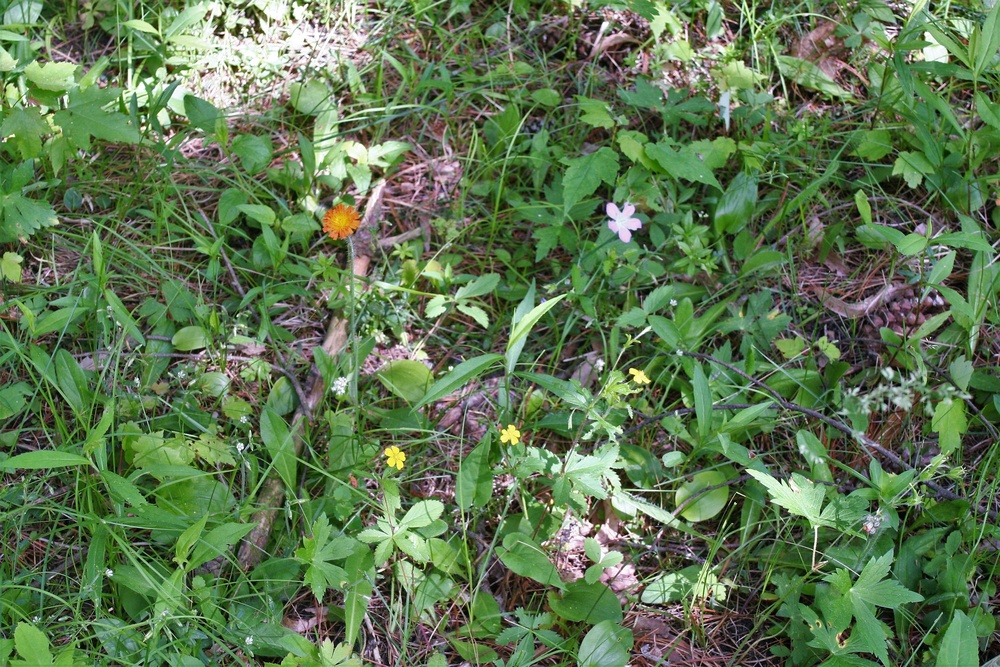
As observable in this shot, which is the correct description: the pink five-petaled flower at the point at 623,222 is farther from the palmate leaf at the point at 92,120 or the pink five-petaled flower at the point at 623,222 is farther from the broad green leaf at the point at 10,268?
the broad green leaf at the point at 10,268

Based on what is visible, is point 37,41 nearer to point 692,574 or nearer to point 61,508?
point 61,508

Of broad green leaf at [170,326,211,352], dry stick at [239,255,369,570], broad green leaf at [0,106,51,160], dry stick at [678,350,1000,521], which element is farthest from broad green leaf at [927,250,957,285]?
broad green leaf at [0,106,51,160]

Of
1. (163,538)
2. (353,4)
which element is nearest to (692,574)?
(163,538)

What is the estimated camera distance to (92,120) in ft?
7.34

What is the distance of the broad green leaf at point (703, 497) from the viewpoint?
6.37ft

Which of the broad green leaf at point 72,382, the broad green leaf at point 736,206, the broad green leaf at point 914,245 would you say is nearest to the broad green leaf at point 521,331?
the broad green leaf at point 736,206

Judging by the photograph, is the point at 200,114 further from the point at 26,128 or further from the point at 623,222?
the point at 623,222

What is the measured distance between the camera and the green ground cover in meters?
1.77

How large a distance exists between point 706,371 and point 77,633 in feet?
5.47

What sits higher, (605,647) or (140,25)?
(140,25)

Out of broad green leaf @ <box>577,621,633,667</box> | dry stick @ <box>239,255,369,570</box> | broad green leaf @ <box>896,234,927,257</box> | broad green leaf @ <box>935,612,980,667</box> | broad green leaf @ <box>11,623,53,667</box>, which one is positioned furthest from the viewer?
broad green leaf @ <box>896,234,927,257</box>

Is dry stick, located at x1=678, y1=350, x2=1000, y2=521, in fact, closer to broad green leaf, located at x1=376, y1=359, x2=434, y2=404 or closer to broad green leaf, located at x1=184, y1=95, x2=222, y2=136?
broad green leaf, located at x1=376, y1=359, x2=434, y2=404

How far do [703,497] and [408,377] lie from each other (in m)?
0.85

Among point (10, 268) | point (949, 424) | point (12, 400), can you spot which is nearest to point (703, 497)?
point (949, 424)
